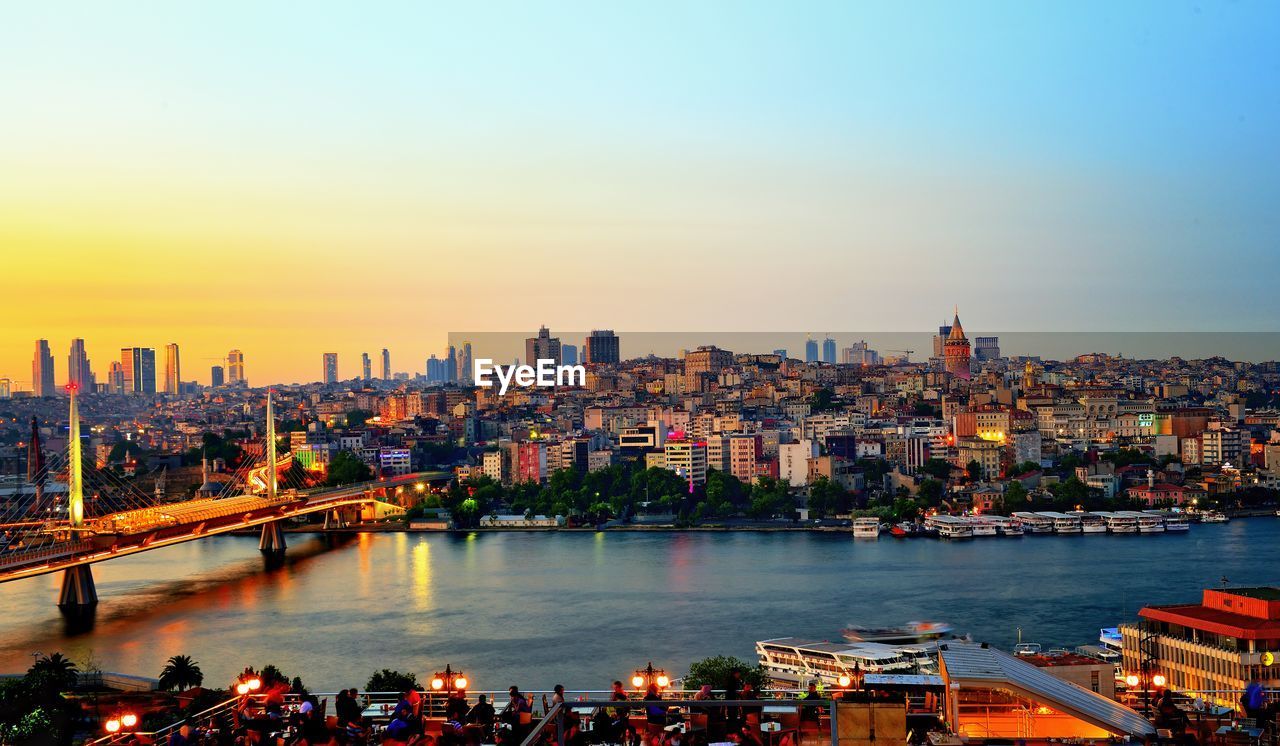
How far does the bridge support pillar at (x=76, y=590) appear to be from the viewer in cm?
991

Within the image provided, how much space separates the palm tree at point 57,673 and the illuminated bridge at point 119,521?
9.36ft

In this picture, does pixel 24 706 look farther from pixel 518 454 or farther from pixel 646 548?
pixel 518 454

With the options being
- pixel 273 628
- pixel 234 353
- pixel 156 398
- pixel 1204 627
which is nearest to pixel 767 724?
pixel 1204 627

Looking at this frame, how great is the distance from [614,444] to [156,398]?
87.1 feet

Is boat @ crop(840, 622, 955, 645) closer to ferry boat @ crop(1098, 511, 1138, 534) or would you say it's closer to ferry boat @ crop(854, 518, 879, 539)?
ferry boat @ crop(854, 518, 879, 539)

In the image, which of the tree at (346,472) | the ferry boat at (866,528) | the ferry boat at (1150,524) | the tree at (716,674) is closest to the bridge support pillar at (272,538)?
the ferry boat at (866,528)

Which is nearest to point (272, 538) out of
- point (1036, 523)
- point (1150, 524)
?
point (1036, 523)

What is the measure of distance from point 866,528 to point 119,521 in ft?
24.0

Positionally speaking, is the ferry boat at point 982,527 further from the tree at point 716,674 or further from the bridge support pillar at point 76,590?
the tree at point 716,674

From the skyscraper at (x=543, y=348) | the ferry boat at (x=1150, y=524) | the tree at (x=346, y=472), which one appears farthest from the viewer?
the skyscraper at (x=543, y=348)

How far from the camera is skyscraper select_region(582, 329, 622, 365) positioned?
35.4 m

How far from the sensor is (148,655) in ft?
26.3

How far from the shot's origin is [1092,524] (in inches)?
607

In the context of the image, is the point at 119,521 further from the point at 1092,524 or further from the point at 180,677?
the point at 1092,524
